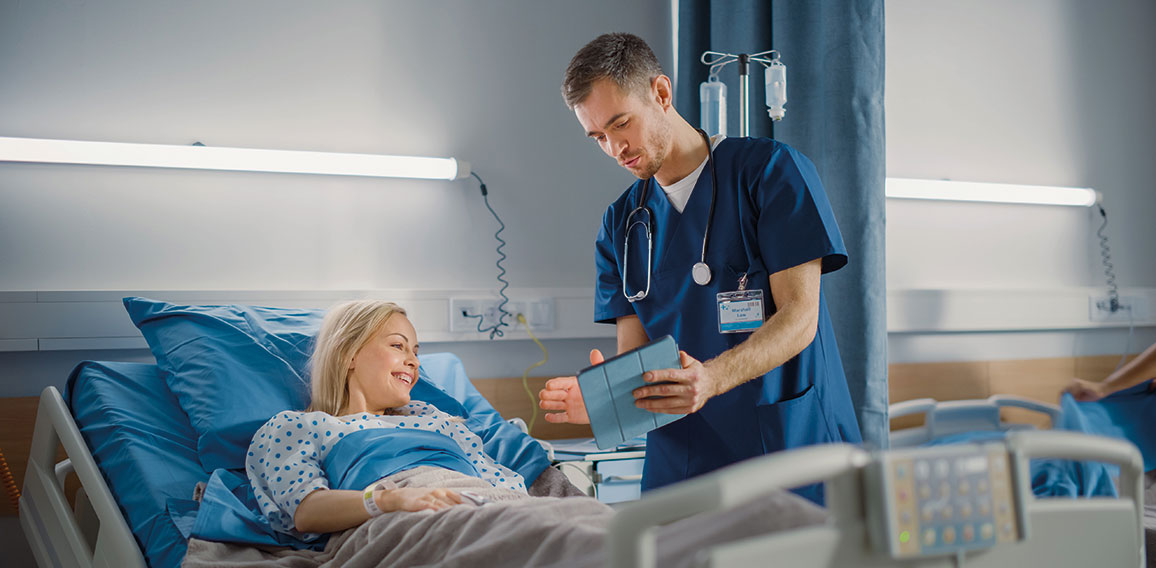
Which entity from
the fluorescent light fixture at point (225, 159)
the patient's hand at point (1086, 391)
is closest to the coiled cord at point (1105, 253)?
the patient's hand at point (1086, 391)

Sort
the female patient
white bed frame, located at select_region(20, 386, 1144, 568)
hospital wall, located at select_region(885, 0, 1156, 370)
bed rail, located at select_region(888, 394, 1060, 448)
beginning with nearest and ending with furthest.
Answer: white bed frame, located at select_region(20, 386, 1144, 568), the female patient, bed rail, located at select_region(888, 394, 1060, 448), hospital wall, located at select_region(885, 0, 1156, 370)

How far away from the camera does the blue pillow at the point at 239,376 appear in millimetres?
1717

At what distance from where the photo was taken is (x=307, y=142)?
226 cm

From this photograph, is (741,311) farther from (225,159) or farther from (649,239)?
(225,159)

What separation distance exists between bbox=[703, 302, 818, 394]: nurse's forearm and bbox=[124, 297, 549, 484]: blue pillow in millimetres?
612

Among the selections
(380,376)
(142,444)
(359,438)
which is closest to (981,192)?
(380,376)

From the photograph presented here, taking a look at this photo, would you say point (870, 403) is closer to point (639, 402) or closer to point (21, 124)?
point (639, 402)

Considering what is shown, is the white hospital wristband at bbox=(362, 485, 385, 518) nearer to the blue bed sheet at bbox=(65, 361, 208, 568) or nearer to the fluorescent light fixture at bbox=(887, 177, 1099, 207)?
the blue bed sheet at bbox=(65, 361, 208, 568)

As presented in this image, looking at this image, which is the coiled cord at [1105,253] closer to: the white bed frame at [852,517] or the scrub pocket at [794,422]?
the scrub pocket at [794,422]

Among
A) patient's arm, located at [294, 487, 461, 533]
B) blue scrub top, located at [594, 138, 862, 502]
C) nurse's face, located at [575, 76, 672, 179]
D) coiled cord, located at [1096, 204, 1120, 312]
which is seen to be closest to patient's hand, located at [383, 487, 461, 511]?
patient's arm, located at [294, 487, 461, 533]

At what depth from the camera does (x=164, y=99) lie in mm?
2113

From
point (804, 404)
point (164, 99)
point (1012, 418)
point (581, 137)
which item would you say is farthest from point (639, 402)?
point (1012, 418)

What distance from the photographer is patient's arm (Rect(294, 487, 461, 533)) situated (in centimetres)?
132

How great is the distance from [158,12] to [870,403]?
2.18 meters
